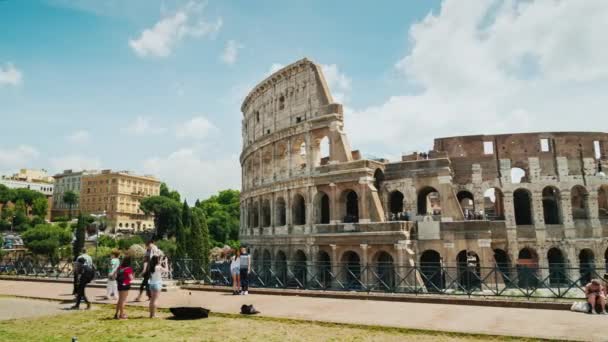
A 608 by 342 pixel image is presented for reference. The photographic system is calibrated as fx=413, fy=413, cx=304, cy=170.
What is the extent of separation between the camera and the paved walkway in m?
9.34

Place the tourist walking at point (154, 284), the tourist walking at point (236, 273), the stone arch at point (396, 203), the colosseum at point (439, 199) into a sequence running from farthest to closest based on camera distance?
the stone arch at point (396, 203) < the colosseum at point (439, 199) < the tourist walking at point (236, 273) < the tourist walking at point (154, 284)

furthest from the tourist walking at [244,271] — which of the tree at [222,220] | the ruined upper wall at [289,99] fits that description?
the tree at [222,220]

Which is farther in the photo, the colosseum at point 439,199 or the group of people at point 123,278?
the colosseum at point 439,199

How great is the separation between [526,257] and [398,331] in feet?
80.0

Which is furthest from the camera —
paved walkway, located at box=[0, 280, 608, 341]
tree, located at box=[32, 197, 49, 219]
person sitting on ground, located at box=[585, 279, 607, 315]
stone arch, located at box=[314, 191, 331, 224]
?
tree, located at box=[32, 197, 49, 219]

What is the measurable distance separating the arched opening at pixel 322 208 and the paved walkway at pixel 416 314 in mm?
15190

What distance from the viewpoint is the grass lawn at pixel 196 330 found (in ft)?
27.9

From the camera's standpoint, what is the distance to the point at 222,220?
84688 mm

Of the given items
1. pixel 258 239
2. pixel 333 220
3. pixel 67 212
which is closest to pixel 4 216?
Answer: pixel 67 212

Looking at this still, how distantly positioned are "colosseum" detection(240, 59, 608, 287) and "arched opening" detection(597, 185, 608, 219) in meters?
0.08

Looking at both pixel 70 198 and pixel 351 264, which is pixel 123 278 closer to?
pixel 351 264

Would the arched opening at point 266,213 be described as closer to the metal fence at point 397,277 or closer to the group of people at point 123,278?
the metal fence at point 397,277

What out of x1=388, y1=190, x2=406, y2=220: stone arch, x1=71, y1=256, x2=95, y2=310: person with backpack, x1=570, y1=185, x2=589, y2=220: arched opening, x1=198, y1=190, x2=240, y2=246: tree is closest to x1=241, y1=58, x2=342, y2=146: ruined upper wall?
x1=388, y1=190, x2=406, y2=220: stone arch

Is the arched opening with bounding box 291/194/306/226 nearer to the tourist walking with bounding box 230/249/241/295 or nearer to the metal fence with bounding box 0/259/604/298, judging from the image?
the metal fence with bounding box 0/259/604/298
